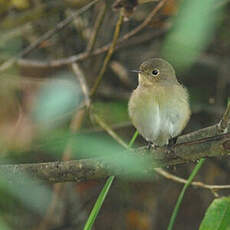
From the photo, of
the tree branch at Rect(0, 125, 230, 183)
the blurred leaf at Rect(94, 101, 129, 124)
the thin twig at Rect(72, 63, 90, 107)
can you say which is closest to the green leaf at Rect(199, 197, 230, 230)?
the tree branch at Rect(0, 125, 230, 183)

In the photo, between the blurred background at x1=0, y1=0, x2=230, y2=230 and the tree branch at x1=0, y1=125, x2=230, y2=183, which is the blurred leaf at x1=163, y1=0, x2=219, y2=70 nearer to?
the tree branch at x1=0, y1=125, x2=230, y2=183

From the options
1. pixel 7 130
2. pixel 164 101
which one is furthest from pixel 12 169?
pixel 7 130

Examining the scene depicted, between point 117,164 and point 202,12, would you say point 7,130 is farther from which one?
point 202,12

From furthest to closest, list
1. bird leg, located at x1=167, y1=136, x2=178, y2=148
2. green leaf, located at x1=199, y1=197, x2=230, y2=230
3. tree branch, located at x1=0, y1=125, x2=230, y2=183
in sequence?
bird leg, located at x1=167, y1=136, x2=178, y2=148, tree branch, located at x1=0, y1=125, x2=230, y2=183, green leaf, located at x1=199, y1=197, x2=230, y2=230

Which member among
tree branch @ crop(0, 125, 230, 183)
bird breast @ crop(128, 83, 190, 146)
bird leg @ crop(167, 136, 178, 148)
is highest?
bird breast @ crop(128, 83, 190, 146)

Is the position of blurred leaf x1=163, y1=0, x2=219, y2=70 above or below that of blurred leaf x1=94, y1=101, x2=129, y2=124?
below

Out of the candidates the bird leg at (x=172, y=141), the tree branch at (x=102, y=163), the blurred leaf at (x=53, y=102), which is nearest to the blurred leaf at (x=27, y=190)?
the tree branch at (x=102, y=163)

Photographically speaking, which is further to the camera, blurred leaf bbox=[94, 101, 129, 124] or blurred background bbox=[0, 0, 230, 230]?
blurred leaf bbox=[94, 101, 129, 124]
